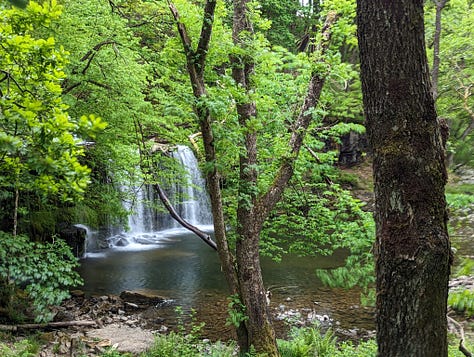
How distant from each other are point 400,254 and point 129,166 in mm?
6474

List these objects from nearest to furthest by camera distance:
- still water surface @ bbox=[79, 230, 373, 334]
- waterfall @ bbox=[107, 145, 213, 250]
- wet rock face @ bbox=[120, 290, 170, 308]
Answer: still water surface @ bbox=[79, 230, 373, 334]
wet rock face @ bbox=[120, 290, 170, 308]
waterfall @ bbox=[107, 145, 213, 250]

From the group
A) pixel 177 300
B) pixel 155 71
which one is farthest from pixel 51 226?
pixel 155 71

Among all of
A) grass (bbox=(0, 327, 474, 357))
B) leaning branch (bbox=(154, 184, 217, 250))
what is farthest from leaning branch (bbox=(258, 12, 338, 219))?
grass (bbox=(0, 327, 474, 357))

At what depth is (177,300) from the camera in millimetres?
9961

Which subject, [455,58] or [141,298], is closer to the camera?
[141,298]

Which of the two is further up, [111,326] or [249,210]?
[249,210]

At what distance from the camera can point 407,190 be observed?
2.22m

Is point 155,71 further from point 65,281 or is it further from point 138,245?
point 138,245

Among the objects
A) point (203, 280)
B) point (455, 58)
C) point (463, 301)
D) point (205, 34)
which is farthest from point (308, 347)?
point (455, 58)

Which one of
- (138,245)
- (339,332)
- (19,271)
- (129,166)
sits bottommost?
(339,332)

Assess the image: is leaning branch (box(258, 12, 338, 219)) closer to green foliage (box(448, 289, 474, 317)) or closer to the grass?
the grass

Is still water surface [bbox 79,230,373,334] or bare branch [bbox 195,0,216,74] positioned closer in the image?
bare branch [bbox 195,0,216,74]

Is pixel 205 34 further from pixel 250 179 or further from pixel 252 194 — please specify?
pixel 252 194

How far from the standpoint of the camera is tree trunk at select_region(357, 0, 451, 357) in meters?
2.19
